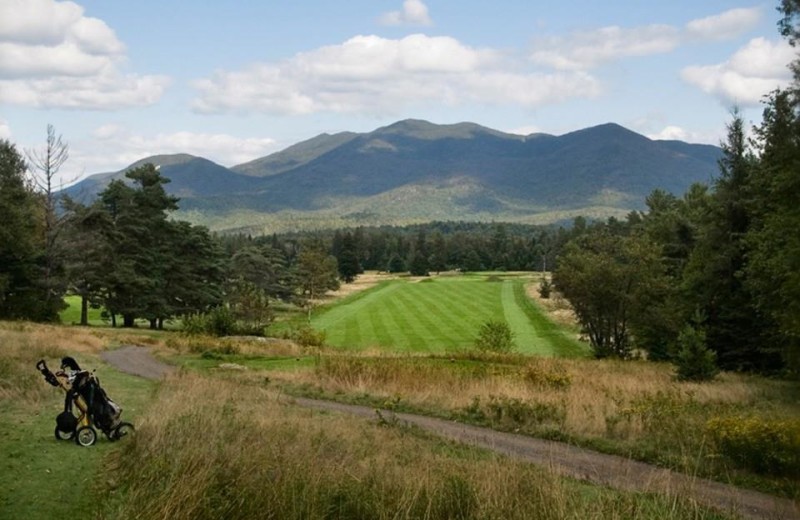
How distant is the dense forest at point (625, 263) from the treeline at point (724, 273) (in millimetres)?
81

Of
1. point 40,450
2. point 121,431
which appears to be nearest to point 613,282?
point 121,431

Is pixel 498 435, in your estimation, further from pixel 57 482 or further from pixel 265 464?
pixel 57 482

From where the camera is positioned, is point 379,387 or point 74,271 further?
point 74,271

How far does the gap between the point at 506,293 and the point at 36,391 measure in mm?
88654

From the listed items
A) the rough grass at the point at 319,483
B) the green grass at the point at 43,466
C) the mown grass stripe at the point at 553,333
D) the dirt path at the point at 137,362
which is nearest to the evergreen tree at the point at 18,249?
the dirt path at the point at 137,362

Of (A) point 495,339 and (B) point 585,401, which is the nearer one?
(B) point 585,401

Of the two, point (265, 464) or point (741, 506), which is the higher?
point (265, 464)

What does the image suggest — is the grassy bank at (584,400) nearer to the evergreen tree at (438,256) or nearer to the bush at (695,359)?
the bush at (695,359)

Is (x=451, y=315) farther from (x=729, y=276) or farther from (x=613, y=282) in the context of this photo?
(x=729, y=276)

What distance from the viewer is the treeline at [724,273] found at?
24.1m

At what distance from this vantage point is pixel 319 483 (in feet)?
26.9

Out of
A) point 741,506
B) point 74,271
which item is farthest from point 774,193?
point 74,271

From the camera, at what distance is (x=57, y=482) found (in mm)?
9312

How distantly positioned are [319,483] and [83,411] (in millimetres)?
5641
